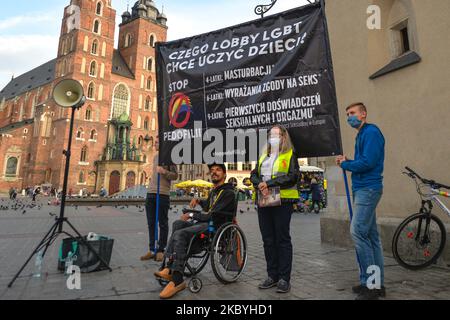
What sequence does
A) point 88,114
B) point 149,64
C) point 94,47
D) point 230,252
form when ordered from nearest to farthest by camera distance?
point 230,252
point 88,114
point 94,47
point 149,64

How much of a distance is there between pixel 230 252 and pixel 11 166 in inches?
2208

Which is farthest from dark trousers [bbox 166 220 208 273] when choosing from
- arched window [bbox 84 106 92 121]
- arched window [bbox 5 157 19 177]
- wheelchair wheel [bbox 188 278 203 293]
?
arched window [bbox 5 157 19 177]

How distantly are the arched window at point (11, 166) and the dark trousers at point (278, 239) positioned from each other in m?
56.0

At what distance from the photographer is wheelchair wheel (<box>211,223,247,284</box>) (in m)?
3.62

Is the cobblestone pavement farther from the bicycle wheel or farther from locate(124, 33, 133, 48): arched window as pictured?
locate(124, 33, 133, 48): arched window

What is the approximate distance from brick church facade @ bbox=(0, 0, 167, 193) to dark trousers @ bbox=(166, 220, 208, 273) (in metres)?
40.6

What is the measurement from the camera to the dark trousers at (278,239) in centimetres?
339

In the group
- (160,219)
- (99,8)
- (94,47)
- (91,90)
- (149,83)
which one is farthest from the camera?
(149,83)

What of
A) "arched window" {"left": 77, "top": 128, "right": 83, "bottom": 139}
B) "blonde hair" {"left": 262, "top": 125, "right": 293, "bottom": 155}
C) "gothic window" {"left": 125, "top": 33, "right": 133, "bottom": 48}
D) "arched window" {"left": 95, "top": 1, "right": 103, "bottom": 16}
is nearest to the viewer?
"blonde hair" {"left": 262, "top": 125, "right": 293, "bottom": 155}

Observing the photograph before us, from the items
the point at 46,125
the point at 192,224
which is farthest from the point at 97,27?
the point at 192,224

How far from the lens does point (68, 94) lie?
4699 millimetres

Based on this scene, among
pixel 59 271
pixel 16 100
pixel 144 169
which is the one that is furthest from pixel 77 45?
pixel 59 271

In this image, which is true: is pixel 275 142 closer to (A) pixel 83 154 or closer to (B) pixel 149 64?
(A) pixel 83 154
